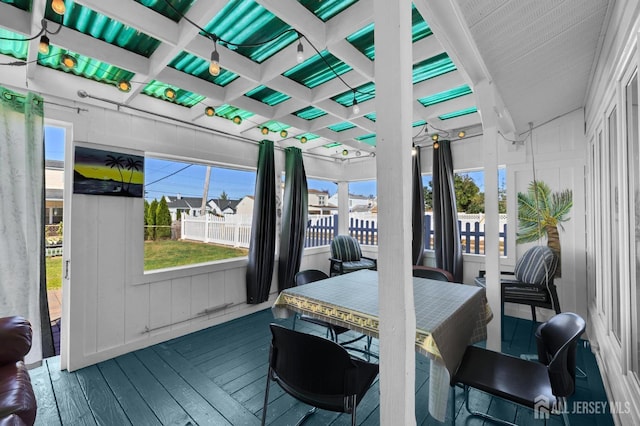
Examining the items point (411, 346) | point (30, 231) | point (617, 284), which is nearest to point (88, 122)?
point (30, 231)

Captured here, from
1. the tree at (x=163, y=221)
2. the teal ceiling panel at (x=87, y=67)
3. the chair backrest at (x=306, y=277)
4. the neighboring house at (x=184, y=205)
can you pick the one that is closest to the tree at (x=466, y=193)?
the chair backrest at (x=306, y=277)

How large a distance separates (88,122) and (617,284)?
415 centimetres

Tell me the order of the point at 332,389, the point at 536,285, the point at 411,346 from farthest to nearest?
the point at 536,285 → the point at 332,389 → the point at 411,346

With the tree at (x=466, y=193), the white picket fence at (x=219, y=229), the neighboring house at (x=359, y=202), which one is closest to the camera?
the white picket fence at (x=219, y=229)

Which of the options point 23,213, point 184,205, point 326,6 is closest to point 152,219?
point 184,205

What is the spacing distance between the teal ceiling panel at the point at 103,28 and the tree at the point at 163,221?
4.96 feet

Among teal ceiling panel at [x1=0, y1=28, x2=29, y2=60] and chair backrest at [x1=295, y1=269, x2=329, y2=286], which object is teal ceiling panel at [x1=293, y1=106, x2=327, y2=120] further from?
teal ceiling panel at [x1=0, y1=28, x2=29, y2=60]

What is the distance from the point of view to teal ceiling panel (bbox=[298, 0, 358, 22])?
153 centimetres

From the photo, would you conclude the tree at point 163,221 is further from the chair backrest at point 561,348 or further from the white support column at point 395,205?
the chair backrest at point 561,348

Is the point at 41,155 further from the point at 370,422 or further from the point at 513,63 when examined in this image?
the point at 513,63

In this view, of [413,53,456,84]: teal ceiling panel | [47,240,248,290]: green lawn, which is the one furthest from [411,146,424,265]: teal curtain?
[47,240,248,290]: green lawn

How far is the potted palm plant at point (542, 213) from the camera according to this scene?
3.00 m

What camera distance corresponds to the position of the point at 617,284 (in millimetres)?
1747

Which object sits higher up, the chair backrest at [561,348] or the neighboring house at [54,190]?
the neighboring house at [54,190]
